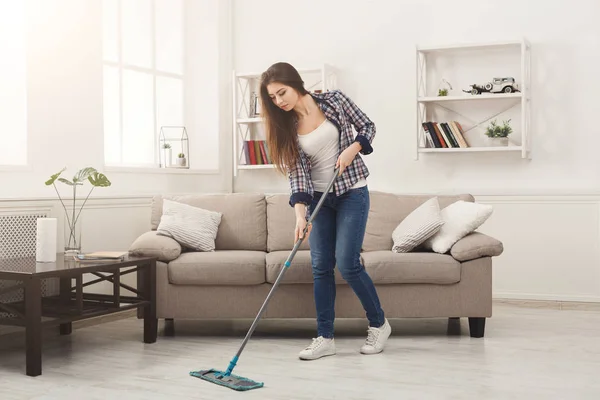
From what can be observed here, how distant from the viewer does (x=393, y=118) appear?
5738 millimetres

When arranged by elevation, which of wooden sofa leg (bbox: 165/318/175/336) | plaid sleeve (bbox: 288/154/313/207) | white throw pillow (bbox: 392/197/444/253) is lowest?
Answer: wooden sofa leg (bbox: 165/318/175/336)

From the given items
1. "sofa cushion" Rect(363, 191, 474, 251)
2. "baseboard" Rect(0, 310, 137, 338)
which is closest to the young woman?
"sofa cushion" Rect(363, 191, 474, 251)

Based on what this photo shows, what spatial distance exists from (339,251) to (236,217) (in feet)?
3.84

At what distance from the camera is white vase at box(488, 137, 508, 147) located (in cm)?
529

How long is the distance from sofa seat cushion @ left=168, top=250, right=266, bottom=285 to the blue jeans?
1.52ft

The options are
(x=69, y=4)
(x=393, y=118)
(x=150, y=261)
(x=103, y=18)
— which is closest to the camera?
(x=150, y=261)

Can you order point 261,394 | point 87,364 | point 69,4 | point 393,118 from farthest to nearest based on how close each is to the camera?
point 393,118
point 69,4
point 87,364
point 261,394

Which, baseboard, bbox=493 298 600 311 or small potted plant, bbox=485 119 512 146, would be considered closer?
baseboard, bbox=493 298 600 311

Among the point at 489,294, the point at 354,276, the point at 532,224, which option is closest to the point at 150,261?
the point at 354,276

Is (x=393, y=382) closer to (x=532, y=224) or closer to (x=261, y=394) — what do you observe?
(x=261, y=394)

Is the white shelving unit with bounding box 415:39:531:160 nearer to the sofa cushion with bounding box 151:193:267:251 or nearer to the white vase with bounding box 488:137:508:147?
the white vase with bounding box 488:137:508:147

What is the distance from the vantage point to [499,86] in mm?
5230

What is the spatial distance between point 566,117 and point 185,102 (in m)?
2.80

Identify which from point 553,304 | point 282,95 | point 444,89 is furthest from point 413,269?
point 444,89
